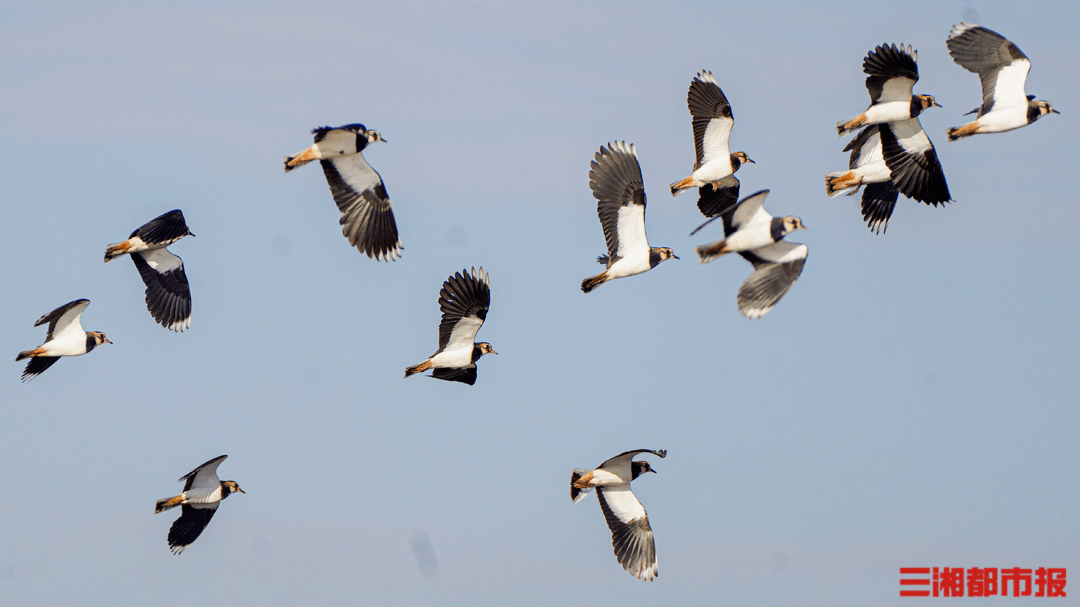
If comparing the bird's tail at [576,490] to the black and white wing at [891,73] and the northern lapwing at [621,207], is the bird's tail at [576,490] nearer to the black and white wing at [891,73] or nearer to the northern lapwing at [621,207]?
the northern lapwing at [621,207]

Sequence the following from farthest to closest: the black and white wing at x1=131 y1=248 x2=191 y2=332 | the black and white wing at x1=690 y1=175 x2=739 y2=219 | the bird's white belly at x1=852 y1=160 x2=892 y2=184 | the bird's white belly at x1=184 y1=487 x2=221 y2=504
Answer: the black and white wing at x1=690 y1=175 x2=739 y2=219 < the black and white wing at x1=131 y1=248 x2=191 y2=332 < the bird's white belly at x1=852 y1=160 x2=892 y2=184 < the bird's white belly at x1=184 y1=487 x2=221 y2=504

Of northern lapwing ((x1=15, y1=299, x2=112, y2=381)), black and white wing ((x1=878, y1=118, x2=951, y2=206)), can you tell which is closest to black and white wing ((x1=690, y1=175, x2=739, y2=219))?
black and white wing ((x1=878, y1=118, x2=951, y2=206))

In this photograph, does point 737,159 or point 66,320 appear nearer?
point 66,320

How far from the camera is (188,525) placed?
26.5 metres

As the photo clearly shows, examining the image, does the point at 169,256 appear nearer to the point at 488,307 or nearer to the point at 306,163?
the point at 306,163

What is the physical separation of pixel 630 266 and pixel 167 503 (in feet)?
31.7

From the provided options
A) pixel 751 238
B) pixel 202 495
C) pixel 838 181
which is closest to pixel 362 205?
pixel 202 495

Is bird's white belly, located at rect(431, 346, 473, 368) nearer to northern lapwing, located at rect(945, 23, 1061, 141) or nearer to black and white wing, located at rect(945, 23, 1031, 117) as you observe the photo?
northern lapwing, located at rect(945, 23, 1061, 141)

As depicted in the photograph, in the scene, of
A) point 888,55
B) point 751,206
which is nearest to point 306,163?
point 751,206

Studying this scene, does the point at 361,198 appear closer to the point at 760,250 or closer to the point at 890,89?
the point at 760,250

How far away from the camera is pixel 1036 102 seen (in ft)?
85.1

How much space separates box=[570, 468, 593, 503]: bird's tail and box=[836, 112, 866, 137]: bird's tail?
8037 mm

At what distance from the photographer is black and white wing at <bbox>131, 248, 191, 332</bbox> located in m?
27.5

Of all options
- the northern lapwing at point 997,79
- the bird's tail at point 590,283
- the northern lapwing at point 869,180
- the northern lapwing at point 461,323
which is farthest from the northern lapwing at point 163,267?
the northern lapwing at point 997,79
